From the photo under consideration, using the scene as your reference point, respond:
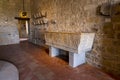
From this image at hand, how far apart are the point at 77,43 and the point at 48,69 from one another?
1.01m

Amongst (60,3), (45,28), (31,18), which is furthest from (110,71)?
(31,18)

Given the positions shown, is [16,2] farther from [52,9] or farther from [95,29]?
[95,29]

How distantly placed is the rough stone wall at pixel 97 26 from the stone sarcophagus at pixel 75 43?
0.23 metres

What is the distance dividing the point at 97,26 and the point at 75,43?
749mm

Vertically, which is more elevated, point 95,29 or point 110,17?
point 110,17

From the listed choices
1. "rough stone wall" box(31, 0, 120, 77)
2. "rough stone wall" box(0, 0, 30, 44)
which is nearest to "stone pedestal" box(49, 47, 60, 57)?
"rough stone wall" box(31, 0, 120, 77)

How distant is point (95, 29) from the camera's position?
2676mm

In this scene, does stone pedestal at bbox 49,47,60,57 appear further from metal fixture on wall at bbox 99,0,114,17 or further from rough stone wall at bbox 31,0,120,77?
metal fixture on wall at bbox 99,0,114,17

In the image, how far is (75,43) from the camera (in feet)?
8.07

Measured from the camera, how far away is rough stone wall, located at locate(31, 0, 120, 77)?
2282mm

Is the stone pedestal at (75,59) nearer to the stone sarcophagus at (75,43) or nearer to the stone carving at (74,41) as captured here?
the stone sarcophagus at (75,43)

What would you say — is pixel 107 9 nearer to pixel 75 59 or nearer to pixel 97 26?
pixel 97 26

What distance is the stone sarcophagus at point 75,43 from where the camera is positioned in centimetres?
240


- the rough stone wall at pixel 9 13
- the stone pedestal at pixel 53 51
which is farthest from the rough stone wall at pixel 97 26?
the rough stone wall at pixel 9 13
